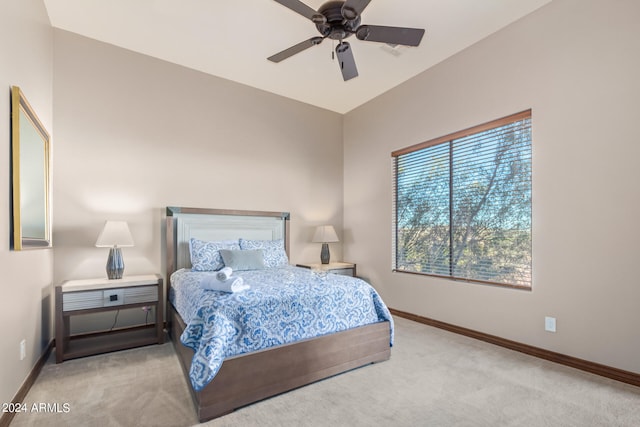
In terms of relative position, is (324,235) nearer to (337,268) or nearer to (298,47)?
(337,268)

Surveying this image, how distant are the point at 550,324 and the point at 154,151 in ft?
14.5

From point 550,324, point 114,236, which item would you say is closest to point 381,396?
point 550,324

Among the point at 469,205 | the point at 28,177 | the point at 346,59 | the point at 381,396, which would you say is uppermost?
the point at 346,59

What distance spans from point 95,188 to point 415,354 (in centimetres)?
365

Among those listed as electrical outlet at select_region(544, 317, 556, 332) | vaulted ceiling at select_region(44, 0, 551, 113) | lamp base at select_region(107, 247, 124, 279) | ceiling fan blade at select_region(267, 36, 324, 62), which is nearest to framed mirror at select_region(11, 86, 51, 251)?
lamp base at select_region(107, 247, 124, 279)

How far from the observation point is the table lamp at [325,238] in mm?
4656

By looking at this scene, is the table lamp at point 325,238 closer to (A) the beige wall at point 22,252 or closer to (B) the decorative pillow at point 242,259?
(B) the decorative pillow at point 242,259

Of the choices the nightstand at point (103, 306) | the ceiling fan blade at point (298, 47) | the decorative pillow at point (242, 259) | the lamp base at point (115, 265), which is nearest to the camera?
the ceiling fan blade at point (298, 47)

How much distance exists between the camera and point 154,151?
373 cm

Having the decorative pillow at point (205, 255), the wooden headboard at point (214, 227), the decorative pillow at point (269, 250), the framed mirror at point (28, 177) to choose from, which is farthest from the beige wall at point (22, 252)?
the decorative pillow at point (269, 250)

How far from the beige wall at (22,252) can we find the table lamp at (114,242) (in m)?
0.46

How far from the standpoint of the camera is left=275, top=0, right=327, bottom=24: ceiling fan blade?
213cm

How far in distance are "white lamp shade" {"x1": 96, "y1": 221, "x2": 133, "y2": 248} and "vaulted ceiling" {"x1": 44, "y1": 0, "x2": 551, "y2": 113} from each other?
198 cm

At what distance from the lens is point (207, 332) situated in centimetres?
195
